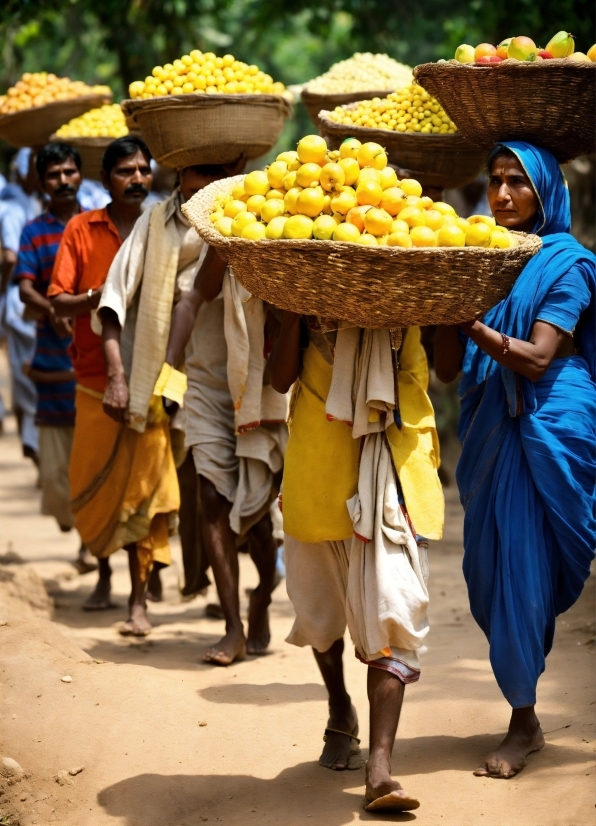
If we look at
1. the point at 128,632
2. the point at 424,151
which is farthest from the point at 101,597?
the point at 424,151

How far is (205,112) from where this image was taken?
18.1ft

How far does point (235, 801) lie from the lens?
411 centimetres

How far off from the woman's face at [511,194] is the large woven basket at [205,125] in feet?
5.45

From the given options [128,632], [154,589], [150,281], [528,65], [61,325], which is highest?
[528,65]

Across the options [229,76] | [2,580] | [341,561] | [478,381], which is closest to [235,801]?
[341,561]

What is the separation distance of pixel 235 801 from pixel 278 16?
35.6ft

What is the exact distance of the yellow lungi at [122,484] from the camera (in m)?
6.26

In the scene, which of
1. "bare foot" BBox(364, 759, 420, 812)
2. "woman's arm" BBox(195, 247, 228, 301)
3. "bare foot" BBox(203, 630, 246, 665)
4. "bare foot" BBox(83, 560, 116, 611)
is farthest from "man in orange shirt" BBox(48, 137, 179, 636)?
"bare foot" BBox(364, 759, 420, 812)

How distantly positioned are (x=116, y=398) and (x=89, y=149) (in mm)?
2961

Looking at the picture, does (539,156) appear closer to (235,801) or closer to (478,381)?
(478,381)

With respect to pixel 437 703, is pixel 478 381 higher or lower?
higher

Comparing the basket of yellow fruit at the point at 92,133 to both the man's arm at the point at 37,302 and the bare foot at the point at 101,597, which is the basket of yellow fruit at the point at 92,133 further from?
the bare foot at the point at 101,597

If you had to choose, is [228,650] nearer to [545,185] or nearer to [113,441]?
[113,441]

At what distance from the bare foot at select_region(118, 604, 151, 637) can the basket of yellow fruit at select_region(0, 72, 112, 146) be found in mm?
3515
